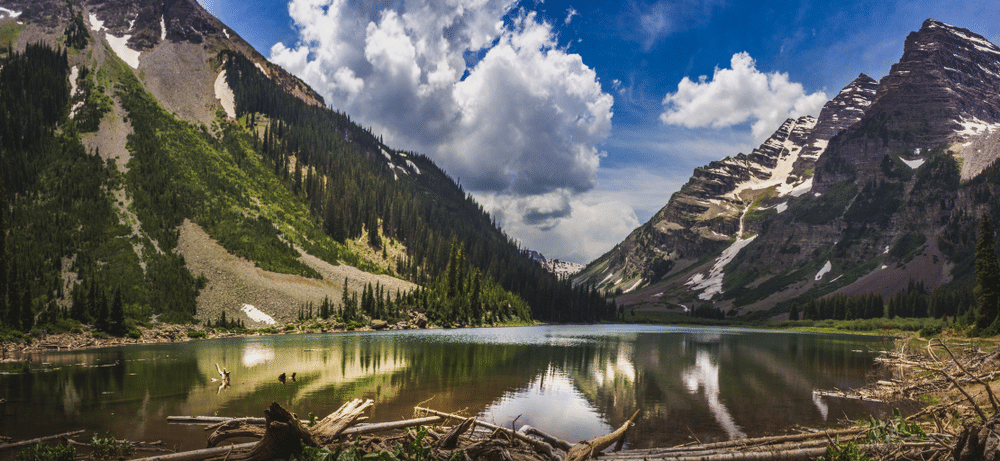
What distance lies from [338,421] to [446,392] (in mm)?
18699

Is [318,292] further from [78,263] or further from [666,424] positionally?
[666,424]

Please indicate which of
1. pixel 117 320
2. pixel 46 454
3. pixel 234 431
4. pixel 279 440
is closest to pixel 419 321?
pixel 117 320

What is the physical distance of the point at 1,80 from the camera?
534 feet

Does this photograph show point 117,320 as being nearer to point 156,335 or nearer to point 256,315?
point 156,335

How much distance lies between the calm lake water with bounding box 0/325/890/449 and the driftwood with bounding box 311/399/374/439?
845 centimetres

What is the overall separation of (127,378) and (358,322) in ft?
291

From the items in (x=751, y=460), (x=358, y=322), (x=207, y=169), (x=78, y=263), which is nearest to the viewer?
(x=751, y=460)

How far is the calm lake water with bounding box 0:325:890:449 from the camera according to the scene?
2117 centimetres

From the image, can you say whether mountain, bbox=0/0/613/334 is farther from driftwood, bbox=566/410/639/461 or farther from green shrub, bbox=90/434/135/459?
driftwood, bbox=566/410/639/461

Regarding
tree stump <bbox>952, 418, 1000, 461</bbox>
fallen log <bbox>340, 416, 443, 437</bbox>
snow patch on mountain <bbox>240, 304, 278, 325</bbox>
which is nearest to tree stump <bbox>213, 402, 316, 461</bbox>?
fallen log <bbox>340, 416, 443, 437</bbox>

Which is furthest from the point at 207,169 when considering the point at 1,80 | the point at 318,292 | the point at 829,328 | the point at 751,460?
the point at 829,328

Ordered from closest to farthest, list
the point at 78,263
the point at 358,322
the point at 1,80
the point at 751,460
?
the point at 751,460 → the point at 78,263 → the point at 358,322 → the point at 1,80

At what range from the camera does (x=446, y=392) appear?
29125mm

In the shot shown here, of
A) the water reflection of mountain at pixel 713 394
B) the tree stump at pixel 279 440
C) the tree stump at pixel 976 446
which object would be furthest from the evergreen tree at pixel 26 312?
the tree stump at pixel 976 446
